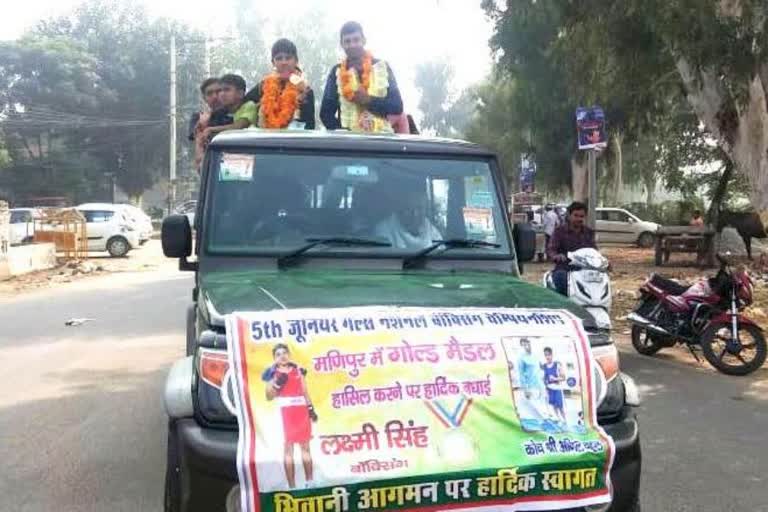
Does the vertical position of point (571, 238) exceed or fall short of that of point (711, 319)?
it exceeds it

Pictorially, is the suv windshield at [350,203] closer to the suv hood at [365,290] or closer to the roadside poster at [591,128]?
the suv hood at [365,290]

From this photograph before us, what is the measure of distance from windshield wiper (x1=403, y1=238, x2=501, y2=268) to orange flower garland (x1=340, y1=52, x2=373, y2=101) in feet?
7.25

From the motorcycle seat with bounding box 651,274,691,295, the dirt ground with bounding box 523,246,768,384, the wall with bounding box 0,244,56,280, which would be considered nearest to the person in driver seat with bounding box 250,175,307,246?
the dirt ground with bounding box 523,246,768,384

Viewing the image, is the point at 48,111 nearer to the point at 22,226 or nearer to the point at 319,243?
the point at 22,226

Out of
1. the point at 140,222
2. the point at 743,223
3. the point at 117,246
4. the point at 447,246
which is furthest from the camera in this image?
the point at 140,222

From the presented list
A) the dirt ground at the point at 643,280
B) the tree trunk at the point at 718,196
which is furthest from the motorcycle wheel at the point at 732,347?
the tree trunk at the point at 718,196

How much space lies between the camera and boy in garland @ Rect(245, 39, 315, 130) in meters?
6.36

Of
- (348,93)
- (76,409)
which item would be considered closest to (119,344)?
(76,409)

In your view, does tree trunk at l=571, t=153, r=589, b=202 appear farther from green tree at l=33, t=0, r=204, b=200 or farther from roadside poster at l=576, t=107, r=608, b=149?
green tree at l=33, t=0, r=204, b=200

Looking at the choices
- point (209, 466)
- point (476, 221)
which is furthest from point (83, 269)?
point (209, 466)

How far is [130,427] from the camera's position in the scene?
6.39 meters

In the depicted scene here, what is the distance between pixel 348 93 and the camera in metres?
6.39

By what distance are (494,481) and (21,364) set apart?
23.9 ft

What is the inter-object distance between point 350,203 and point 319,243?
0.99ft
